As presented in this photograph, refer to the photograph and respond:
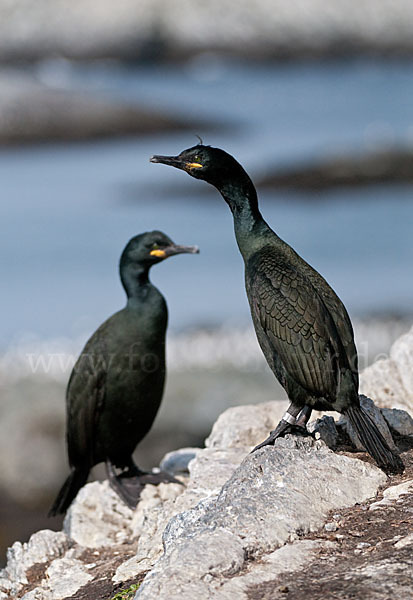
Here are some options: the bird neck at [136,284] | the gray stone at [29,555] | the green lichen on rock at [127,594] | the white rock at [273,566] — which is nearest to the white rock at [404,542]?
the white rock at [273,566]

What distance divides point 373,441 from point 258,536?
0.86 m

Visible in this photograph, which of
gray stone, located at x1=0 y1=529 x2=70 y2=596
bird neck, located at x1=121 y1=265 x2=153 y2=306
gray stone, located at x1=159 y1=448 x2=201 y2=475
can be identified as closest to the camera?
gray stone, located at x1=0 y1=529 x2=70 y2=596

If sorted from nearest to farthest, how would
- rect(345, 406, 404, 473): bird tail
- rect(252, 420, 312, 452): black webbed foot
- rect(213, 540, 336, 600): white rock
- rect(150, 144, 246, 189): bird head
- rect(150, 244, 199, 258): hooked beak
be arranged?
1. rect(213, 540, 336, 600): white rock
2. rect(345, 406, 404, 473): bird tail
3. rect(252, 420, 312, 452): black webbed foot
4. rect(150, 144, 246, 189): bird head
5. rect(150, 244, 199, 258): hooked beak

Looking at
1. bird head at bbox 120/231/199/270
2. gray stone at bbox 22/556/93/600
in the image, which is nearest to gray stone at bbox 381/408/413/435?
gray stone at bbox 22/556/93/600

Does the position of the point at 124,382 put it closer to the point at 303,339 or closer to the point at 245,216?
the point at 245,216

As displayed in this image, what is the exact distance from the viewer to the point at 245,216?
5.14 m

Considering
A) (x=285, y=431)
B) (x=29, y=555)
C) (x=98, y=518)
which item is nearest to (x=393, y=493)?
(x=285, y=431)

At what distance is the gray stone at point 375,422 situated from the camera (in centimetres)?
497

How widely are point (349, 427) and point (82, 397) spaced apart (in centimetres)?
260

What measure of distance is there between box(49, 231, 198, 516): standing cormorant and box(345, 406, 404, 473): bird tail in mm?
2391

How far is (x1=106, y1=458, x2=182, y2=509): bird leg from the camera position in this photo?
6.68 metres

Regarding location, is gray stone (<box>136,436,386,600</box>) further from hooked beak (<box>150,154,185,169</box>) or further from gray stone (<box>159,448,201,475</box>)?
gray stone (<box>159,448,201,475</box>)

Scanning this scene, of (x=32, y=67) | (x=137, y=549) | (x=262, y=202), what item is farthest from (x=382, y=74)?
(x=137, y=549)

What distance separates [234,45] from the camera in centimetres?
4509
